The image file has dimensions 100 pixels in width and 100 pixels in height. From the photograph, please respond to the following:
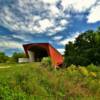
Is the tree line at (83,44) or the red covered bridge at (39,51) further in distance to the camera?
the tree line at (83,44)

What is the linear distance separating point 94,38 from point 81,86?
45.3 metres

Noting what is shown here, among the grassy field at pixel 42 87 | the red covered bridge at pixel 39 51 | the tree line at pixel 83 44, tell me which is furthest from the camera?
the tree line at pixel 83 44

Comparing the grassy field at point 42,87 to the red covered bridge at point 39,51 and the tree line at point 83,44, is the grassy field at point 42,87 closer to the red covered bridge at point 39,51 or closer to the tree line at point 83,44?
the red covered bridge at point 39,51

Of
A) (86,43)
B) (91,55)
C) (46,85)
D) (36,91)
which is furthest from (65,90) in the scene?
(86,43)

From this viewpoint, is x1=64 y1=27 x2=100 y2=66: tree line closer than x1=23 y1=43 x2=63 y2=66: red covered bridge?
No

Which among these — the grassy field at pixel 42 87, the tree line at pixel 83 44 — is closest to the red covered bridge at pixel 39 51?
the tree line at pixel 83 44

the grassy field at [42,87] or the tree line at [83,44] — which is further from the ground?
the tree line at [83,44]

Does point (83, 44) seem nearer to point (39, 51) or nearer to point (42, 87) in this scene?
point (39, 51)

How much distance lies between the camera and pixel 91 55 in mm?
49156

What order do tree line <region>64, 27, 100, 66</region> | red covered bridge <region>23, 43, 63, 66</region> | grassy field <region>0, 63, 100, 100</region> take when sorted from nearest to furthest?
grassy field <region>0, 63, 100, 100</region> < red covered bridge <region>23, 43, 63, 66</region> < tree line <region>64, 27, 100, 66</region>

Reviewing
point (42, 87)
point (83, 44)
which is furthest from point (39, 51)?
point (42, 87)

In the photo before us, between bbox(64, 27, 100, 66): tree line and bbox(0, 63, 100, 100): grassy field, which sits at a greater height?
bbox(64, 27, 100, 66): tree line

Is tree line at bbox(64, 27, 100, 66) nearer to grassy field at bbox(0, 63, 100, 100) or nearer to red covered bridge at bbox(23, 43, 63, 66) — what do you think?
red covered bridge at bbox(23, 43, 63, 66)

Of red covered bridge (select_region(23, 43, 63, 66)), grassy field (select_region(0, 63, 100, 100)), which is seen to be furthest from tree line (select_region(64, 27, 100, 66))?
grassy field (select_region(0, 63, 100, 100))
